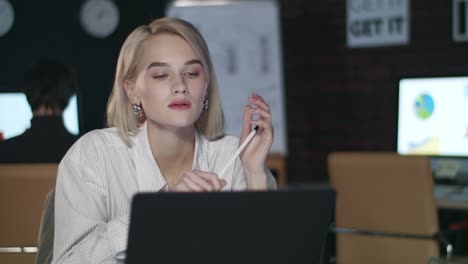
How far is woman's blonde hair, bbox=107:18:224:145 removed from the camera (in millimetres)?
1619

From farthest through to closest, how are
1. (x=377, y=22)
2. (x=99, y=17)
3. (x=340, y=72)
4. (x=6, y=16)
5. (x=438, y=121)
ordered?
(x=99, y=17) → (x=6, y=16) → (x=340, y=72) → (x=377, y=22) → (x=438, y=121)

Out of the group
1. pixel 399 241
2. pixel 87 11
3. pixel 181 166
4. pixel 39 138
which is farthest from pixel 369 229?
pixel 87 11

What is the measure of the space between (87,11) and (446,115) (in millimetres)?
3326

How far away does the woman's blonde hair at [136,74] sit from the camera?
162cm

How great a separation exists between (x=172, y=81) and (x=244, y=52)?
4144mm

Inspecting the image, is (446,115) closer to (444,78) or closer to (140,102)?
(444,78)

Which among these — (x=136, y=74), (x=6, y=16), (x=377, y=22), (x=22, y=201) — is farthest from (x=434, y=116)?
(x=6, y=16)

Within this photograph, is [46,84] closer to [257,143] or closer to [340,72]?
[257,143]

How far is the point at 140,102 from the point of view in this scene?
172 centimetres

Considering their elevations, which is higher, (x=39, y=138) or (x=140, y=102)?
(x=140, y=102)

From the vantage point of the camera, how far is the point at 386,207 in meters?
3.29

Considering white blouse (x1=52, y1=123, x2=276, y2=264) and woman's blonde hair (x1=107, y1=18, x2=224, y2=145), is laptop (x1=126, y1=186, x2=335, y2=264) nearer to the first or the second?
white blouse (x1=52, y1=123, x2=276, y2=264)

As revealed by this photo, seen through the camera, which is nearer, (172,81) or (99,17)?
(172,81)

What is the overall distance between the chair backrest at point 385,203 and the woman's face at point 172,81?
1764 millimetres
